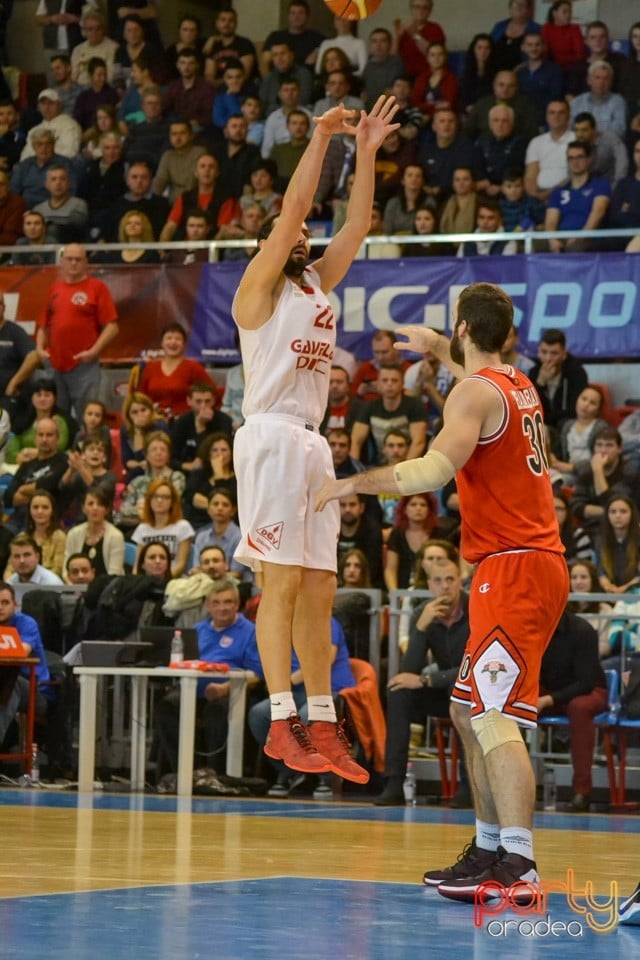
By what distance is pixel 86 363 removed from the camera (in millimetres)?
17156

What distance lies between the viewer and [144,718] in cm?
1255

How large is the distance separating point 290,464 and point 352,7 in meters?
3.20

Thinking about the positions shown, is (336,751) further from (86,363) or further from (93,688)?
(86,363)

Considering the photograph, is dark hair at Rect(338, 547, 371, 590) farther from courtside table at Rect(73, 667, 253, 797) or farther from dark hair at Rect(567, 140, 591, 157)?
dark hair at Rect(567, 140, 591, 157)

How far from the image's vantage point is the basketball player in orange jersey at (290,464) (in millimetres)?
6977

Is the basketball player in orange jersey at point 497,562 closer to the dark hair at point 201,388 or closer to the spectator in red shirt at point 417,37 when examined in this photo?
the dark hair at point 201,388

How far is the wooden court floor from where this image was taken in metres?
4.40

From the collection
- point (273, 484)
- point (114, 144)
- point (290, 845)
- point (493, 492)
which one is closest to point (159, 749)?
point (290, 845)

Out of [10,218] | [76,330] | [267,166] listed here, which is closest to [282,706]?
[76,330]

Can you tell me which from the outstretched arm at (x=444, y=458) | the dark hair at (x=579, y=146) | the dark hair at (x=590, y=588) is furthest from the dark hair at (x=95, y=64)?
the outstretched arm at (x=444, y=458)

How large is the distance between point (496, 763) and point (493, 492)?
956 millimetres

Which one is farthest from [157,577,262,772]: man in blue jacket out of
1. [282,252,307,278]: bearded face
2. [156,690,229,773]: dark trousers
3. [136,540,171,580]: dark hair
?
[282,252,307,278]: bearded face

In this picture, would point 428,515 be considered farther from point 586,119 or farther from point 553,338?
point 586,119

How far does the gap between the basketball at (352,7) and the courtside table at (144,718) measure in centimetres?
503
